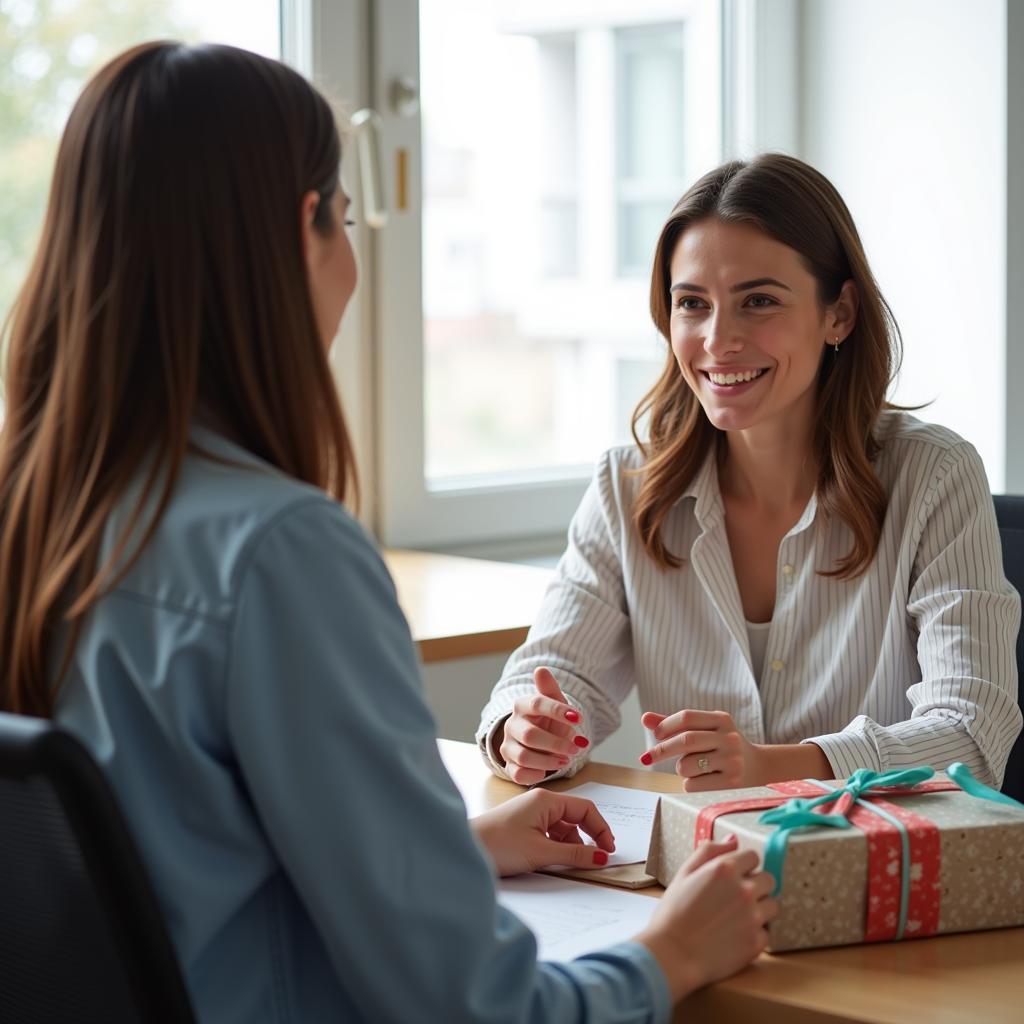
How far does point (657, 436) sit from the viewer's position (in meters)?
2.07

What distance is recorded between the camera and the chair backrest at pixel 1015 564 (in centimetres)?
187

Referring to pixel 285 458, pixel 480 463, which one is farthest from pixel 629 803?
pixel 480 463

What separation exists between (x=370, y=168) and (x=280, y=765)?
1860 mm

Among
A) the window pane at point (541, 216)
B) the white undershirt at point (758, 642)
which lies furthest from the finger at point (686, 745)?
the window pane at point (541, 216)

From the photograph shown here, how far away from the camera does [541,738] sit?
157 cm

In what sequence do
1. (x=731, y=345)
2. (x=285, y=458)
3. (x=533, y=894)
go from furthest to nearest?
(x=731, y=345) → (x=533, y=894) → (x=285, y=458)

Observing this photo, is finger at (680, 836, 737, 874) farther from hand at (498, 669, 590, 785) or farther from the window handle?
the window handle

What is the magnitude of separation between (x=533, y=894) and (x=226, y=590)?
1.74 feet

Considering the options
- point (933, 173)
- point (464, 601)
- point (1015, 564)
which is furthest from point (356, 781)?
point (933, 173)

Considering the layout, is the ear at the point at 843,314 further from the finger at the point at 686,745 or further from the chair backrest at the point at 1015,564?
the finger at the point at 686,745

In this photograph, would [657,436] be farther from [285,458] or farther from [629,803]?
[285,458]

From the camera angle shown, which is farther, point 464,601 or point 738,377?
point 464,601

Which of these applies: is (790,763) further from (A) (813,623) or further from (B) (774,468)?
(B) (774,468)

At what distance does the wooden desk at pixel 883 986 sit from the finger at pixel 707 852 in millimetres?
79
